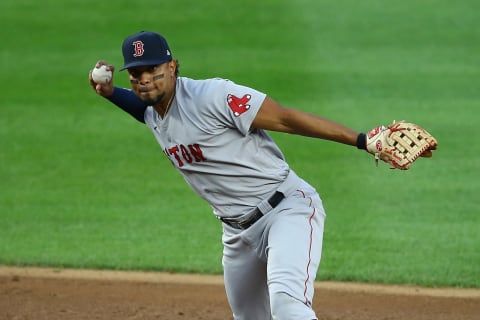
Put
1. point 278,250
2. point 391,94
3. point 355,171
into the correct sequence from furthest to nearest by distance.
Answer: point 391,94 < point 355,171 < point 278,250

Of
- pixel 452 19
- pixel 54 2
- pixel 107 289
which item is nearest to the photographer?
pixel 107 289

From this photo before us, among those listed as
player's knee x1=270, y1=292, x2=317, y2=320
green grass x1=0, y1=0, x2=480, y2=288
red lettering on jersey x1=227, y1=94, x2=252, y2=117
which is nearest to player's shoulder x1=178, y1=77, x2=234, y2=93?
red lettering on jersey x1=227, y1=94, x2=252, y2=117

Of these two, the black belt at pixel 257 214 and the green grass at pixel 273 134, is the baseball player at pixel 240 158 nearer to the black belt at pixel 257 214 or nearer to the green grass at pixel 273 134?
the black belt at pixel 257 214

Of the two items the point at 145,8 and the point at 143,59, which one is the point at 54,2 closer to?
the point at 145,8

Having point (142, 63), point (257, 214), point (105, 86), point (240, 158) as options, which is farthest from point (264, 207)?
point (105, 86)

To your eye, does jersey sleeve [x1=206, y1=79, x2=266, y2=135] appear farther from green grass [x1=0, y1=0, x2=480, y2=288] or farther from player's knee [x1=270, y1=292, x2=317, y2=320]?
green grass [x1=0, y1=0, x2=480, y2=288]

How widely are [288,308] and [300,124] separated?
99 centimetres

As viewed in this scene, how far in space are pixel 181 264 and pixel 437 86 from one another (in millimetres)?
6562

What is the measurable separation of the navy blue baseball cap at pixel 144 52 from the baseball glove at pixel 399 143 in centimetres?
124

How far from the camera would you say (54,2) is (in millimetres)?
18375

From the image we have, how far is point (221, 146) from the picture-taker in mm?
5707

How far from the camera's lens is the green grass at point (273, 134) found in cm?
920

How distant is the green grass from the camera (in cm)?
920

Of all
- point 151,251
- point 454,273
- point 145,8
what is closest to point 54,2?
point 145,8
